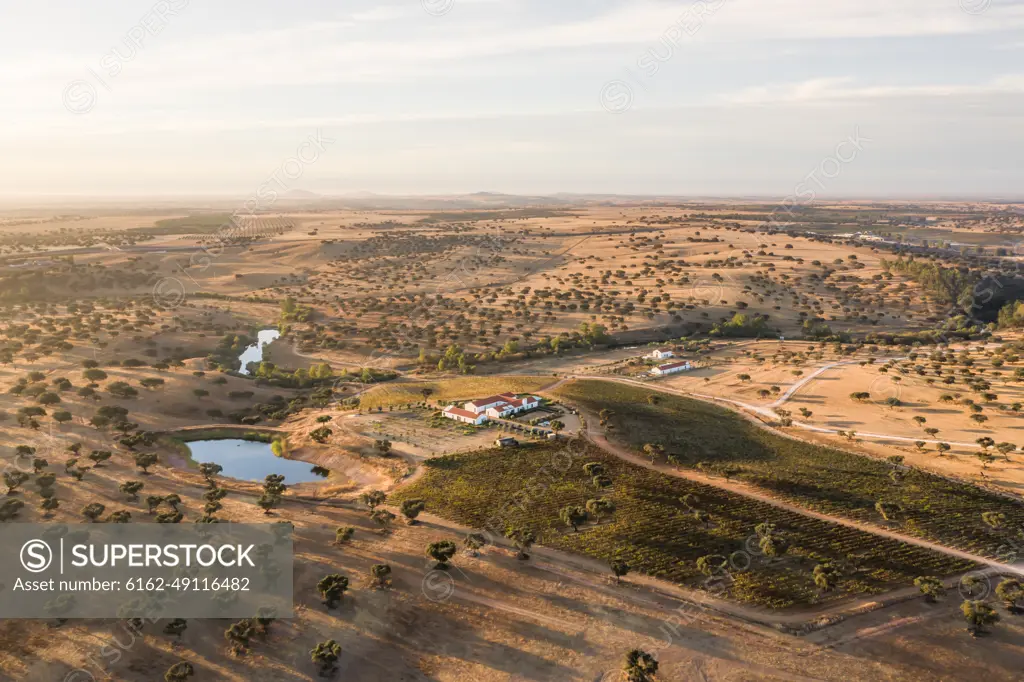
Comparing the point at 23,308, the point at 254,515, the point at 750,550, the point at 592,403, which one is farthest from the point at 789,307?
the point at 23,308

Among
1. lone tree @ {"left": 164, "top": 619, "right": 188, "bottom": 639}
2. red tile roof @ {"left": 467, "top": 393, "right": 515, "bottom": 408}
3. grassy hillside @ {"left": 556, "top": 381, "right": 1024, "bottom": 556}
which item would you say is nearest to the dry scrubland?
grassy hillside @ {"left": 556, "top": 381, "right": 1024, "bottom": 556}

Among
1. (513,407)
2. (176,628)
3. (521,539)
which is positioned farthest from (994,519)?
(176,628)

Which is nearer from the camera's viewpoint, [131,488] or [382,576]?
[382,576]

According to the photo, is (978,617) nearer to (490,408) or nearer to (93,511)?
(490,408)

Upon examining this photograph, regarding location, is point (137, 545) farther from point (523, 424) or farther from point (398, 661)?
point (523, 424)

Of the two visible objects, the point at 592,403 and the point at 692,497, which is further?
the point at 592,403

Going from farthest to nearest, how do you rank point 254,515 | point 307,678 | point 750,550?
point 254,515
point 750,550
point 307,678

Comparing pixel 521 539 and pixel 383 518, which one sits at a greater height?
pixel 521 539
